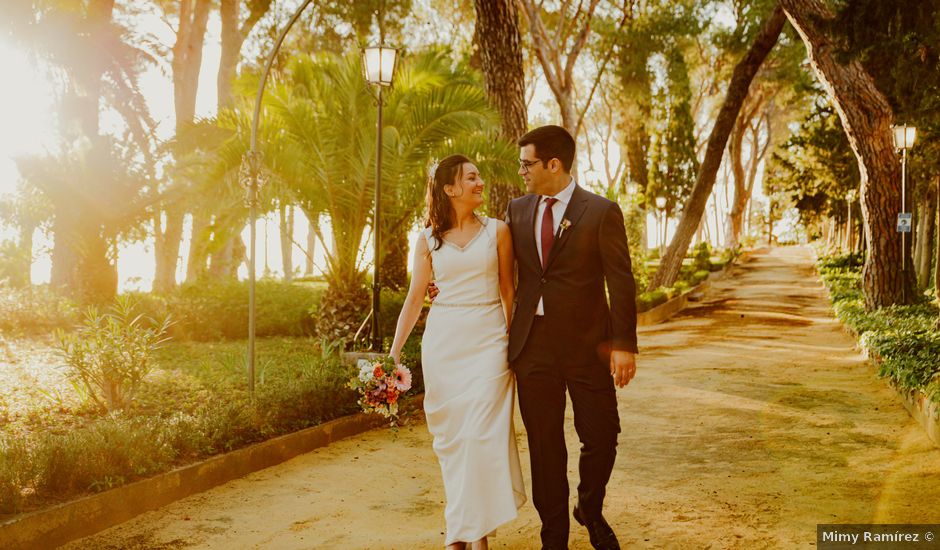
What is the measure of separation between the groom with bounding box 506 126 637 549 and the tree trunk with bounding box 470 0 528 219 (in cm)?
780

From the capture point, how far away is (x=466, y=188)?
416 centimetres

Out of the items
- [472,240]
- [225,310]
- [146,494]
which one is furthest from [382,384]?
[225,310]

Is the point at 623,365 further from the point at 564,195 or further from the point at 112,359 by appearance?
the point at 112,359

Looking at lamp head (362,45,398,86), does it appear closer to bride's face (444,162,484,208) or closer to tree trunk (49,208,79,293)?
bride's face (444,162,484,208)

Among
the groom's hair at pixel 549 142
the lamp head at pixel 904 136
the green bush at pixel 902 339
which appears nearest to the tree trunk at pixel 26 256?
the green bush at pixel 902 339

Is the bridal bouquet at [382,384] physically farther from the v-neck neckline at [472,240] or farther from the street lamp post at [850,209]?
the street lamp post at [850,209]

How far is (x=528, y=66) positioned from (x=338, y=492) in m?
29.9

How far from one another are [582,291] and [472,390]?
73cm

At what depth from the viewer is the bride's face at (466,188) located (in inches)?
164

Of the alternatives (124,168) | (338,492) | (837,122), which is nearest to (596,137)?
(837,122)

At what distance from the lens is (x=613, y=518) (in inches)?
200

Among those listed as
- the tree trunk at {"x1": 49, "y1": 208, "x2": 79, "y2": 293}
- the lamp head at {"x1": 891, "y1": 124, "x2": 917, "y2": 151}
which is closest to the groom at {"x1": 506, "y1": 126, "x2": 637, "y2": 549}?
the lamp head at {"x1": 891, "y1": 124, "x2": 917, "y2": 151}

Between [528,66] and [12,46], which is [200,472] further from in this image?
[528,66]

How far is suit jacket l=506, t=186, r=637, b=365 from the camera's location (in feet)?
13.2
